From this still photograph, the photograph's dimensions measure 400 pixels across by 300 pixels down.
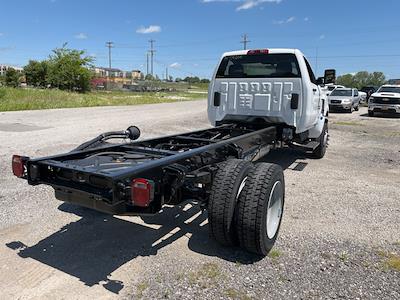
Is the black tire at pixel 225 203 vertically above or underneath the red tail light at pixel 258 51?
underneath

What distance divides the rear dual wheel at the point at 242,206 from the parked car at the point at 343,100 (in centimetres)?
2120

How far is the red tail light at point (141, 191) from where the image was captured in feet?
9.55

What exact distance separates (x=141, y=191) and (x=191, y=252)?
122 cm

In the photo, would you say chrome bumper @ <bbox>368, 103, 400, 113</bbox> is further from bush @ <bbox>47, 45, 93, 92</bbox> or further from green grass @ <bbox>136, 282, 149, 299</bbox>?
bush @ <bbox>47, 45, 93, 92</bbox>

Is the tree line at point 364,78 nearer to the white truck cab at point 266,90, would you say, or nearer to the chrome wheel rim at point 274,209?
the white truck cab at point 266,90

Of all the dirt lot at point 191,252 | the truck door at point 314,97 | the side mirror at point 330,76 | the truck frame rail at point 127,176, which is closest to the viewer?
the truck frame rail at point 127,176

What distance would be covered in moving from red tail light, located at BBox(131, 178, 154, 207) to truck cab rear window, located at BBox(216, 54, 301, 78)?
475cm

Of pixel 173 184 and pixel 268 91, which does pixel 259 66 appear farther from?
pixel 173 184

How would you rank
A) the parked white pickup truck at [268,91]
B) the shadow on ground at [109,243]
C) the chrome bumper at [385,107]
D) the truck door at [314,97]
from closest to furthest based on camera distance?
1. the shadow on ground at [109,243]
2. the parked white pickup truck at [268,91]
3. the truck door at [314,97]
4. the chrome bumper at [385,107]

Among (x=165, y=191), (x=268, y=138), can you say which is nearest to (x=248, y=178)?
(x=165, y=191)

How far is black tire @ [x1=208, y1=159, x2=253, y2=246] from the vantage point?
350cm

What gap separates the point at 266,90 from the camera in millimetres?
6996

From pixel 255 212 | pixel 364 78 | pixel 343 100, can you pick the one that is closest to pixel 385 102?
pixel 343 100

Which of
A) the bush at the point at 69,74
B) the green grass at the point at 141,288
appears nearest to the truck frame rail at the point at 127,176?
the green grass at the point at 141,288
